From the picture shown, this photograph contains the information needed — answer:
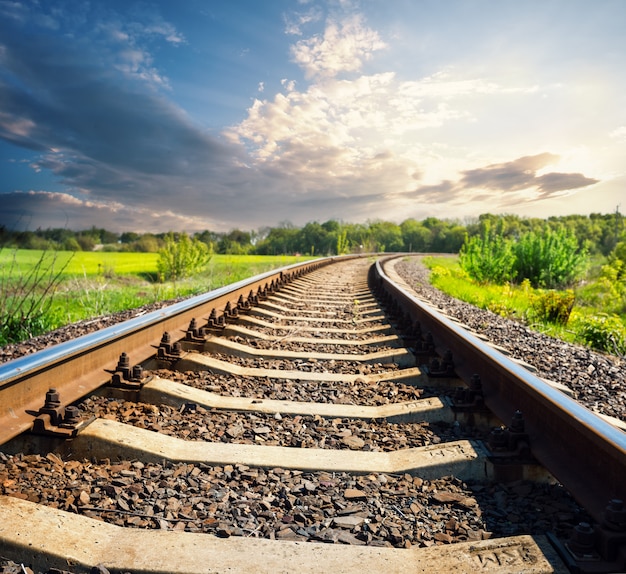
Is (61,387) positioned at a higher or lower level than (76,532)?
higher

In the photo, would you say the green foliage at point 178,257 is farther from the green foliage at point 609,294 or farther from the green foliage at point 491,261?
the green foliage at point 609,294

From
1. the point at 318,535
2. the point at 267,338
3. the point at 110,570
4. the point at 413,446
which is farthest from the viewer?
the point at 267,338

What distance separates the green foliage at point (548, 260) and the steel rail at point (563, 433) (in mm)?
11652

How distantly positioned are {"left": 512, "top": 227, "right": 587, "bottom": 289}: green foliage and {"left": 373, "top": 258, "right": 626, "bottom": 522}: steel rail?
11.7m

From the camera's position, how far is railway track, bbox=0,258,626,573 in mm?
1480

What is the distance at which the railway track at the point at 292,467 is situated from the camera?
58.3 inches

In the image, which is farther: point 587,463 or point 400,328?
point 400,328

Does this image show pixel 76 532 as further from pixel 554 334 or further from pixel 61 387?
pixel 554 334

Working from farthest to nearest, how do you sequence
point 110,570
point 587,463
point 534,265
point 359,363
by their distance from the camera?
1. point 534,265
2. point 359,363
3. point 587,463
4. point 110,570

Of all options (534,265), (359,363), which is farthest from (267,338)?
(534,265)

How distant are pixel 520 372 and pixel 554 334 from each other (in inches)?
157

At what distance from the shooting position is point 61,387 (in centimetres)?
247

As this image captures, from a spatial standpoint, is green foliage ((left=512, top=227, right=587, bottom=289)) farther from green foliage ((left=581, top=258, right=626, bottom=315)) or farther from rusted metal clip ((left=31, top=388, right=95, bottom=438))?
rusted metal clip ((left=31, top=388, right=95, bottom=438))

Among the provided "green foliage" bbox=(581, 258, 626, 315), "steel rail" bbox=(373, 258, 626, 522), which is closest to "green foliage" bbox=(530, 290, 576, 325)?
"green foliage" bbox=(581, 258, 626, 315)
